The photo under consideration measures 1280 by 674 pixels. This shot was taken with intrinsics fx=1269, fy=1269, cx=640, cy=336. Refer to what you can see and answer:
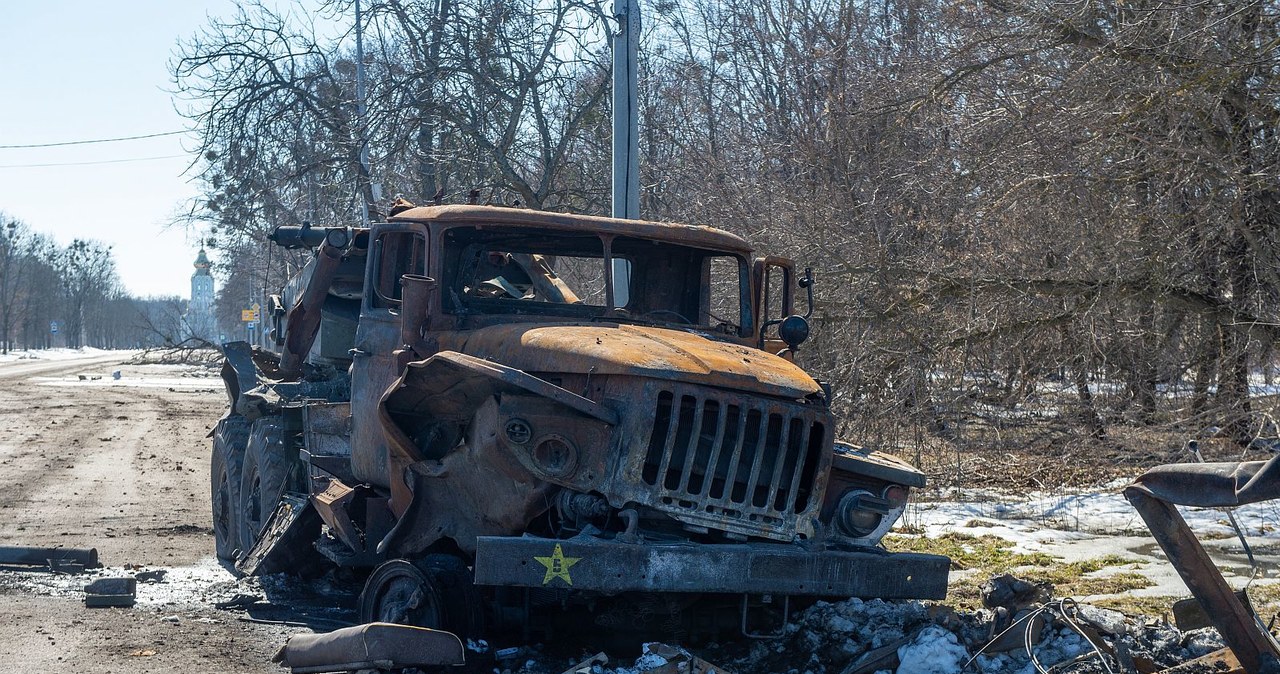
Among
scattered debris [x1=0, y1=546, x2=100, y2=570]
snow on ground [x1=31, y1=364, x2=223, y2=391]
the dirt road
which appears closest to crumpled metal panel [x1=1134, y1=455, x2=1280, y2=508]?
the dirt road

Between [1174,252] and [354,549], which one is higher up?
[1174,252]

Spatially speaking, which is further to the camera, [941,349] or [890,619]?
[941,349]

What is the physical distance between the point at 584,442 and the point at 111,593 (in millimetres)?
3473

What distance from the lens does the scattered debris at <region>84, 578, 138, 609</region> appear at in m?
7.18

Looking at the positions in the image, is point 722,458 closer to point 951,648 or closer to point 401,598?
point 951,648

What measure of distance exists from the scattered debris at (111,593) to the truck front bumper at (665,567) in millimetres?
3125

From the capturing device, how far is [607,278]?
689cm

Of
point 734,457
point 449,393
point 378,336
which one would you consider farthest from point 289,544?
point 734,457

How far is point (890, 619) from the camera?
20.2 feet

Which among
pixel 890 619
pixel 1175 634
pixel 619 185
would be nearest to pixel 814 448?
pixel 890 619

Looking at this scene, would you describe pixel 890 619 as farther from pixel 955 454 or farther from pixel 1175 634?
pixel 955 454

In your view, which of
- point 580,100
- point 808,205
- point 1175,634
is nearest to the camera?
point 1175,634

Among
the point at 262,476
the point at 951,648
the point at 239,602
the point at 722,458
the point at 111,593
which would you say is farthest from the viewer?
the point at 262,476

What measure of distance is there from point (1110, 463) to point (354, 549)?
8160 mm
